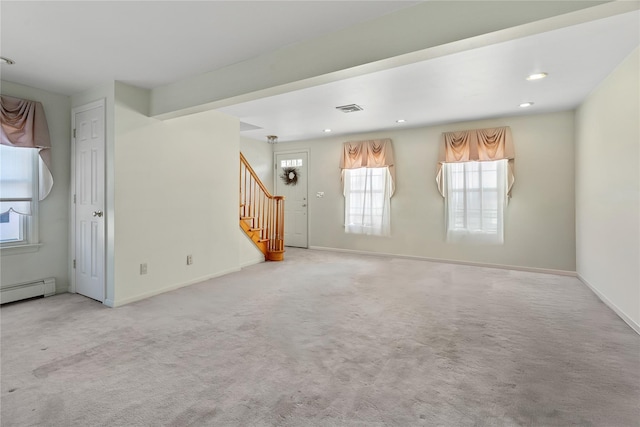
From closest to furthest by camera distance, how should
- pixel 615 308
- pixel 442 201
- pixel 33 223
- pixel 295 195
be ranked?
1. pixel 615 308
2. pixel 33 223
3. pixel 442 201
4. pixel 295 195

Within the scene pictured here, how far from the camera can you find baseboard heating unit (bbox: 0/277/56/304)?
11.1ft

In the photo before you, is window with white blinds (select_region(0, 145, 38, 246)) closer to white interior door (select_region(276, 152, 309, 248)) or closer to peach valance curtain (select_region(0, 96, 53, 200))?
peach valance curtain (select_region(0, 96, 53, 200))

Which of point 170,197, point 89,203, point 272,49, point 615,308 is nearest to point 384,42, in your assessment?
point 272,49

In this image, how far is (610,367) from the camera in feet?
7.10

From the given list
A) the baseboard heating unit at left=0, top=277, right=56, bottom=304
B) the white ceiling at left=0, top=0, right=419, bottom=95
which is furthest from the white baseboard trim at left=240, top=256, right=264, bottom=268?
the white ceiling at left=0, top=0, right=419, bottom=95

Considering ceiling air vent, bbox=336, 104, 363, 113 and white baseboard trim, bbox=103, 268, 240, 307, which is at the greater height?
ceiling air vent, bbox=336, 104, 363, 113

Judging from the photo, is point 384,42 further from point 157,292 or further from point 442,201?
point 442,201

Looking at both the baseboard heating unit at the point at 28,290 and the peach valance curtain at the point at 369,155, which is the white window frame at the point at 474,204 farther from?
the baseboard heating unit at the point at 28,290

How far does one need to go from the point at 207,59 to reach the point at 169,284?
261 cm

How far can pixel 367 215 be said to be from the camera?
639 cm

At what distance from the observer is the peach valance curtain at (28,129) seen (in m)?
3.25

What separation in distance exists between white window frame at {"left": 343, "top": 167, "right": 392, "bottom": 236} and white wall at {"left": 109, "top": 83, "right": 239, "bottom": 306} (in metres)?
2.47

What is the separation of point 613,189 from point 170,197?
15.8 ft

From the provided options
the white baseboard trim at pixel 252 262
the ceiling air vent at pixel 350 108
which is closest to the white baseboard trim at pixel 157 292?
the white baseboard trim at pixel 252 262
